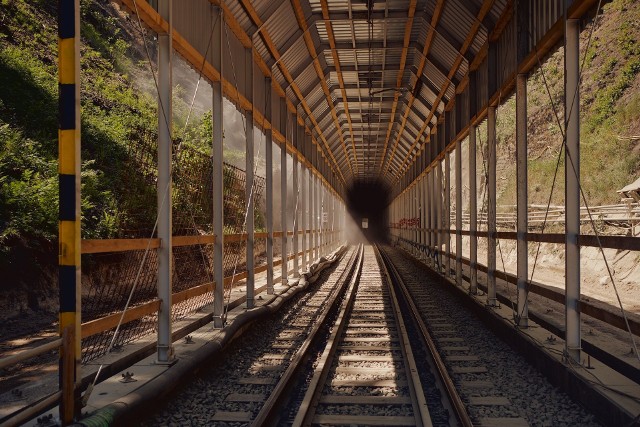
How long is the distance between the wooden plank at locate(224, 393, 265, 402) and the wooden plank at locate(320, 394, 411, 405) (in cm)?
57

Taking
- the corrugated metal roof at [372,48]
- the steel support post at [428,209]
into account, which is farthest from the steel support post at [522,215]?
the steel support post at [428,209]

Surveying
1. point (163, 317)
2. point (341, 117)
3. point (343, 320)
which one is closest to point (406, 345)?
point (343, 320)

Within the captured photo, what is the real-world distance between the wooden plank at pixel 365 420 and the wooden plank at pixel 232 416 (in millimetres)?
563

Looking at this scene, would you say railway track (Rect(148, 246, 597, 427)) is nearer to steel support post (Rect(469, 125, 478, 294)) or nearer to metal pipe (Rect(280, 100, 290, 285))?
steel support post (Rect(469, 125, 478, 294))

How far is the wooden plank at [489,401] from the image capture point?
495cm

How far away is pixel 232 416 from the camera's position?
15.2 ft

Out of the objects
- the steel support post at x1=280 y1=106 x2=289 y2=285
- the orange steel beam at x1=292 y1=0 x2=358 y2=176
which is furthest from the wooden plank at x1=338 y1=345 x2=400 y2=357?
the steel support post at x1=280 y1=106 x2=289 y2=285

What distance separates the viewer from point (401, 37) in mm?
11914

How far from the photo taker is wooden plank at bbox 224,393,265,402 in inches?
199

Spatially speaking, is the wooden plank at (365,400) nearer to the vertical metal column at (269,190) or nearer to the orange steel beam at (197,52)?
the orange steel beam at (197,52)

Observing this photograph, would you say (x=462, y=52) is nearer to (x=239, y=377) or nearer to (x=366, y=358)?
(x=366, y=358)

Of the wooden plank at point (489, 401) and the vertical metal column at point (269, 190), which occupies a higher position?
the vertical metal column at point (269, 190)

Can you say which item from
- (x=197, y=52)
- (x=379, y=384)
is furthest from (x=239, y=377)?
(x=197, y=52)

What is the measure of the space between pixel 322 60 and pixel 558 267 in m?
11.7
